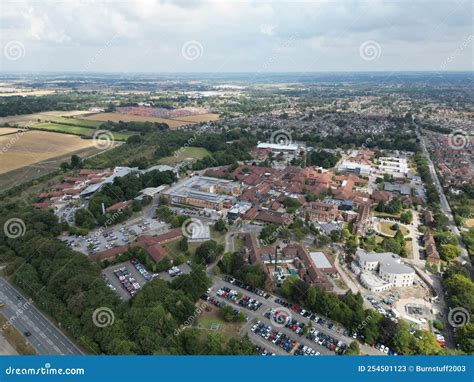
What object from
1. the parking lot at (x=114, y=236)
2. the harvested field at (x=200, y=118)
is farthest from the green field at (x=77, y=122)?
the parking lot at (x=114, y=236)

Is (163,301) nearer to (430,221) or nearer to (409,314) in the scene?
(409,314)

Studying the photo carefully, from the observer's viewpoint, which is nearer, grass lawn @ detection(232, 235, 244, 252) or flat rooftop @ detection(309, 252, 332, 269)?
flat rooftop @ detection(309, 252, 332, 269)

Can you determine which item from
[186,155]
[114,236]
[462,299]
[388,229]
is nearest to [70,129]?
[186,155]

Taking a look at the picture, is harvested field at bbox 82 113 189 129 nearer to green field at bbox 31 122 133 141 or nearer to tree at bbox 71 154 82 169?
green field at bbox 31 122 133 141

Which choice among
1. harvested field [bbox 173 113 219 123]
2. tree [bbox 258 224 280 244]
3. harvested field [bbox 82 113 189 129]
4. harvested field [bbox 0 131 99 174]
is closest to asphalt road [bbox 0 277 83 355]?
tree [bbox 258 224 280 244]

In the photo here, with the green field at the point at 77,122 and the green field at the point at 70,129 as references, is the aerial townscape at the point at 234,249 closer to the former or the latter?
the green field at the point at 70,129

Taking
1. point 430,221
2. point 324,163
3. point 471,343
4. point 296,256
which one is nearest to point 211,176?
point 324,163
